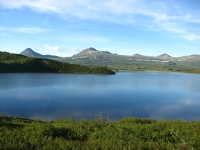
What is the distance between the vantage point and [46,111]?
47125 mm

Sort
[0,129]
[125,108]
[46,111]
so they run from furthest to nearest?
[125,108]
[46,111]
[0,129]

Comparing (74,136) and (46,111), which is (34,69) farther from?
(74,136)

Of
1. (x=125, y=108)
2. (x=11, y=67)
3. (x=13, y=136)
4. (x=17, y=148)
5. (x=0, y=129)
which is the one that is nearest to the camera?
(x=17, y=148)

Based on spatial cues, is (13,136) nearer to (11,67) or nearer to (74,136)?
(74,136)

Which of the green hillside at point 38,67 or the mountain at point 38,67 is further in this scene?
the green hillside at point 38,67

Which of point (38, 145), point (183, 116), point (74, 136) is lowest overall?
point (183, 116)

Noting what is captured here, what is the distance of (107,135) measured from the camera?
11125 millimetres

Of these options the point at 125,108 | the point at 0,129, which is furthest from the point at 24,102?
the point at 0,129

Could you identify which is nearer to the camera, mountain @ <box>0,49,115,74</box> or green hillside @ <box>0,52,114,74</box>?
mountain @ <box>0,49,115,74</box>

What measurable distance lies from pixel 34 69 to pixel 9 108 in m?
131

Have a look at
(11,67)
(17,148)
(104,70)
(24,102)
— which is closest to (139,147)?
(17,148)

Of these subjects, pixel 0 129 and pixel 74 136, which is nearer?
pixel 0 129

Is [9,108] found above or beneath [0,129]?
beneath

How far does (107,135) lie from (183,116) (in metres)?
42.8
